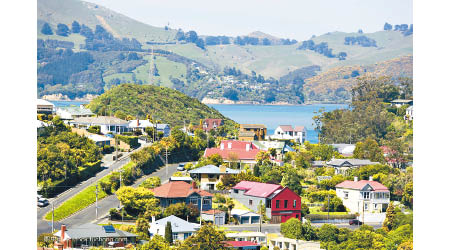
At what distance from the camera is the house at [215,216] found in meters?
28.1

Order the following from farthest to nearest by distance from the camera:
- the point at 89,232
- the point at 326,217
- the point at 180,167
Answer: the point at 180,167 < the point at 326,217 < the point at 89,232

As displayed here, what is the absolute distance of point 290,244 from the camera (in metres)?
24.8

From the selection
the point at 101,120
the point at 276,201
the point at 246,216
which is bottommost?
the point at 246,216

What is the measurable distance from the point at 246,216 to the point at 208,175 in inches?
242

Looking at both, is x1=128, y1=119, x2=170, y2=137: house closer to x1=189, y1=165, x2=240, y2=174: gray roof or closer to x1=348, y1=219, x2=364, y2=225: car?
x1=189, y1=165, x2=240, y2=174: gray roof

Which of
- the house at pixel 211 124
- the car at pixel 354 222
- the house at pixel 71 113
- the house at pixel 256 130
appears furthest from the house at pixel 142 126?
the car at pixel 354 222

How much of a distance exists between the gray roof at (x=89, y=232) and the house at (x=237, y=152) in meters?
15.8

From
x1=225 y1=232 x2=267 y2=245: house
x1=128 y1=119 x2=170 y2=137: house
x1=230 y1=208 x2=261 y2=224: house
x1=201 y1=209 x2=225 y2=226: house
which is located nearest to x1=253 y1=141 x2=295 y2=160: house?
x1=128 y1=119 x2=170 y2=137: house

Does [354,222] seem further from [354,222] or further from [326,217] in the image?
[326,217]

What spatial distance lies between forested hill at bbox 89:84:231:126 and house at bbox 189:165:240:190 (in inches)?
996

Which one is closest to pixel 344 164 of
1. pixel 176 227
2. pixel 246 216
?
pixel 246 216

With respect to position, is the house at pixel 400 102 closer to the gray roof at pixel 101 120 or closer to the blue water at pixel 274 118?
the blue water at pixel 274 118

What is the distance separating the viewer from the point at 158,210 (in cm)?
2811

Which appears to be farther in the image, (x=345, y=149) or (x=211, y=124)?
(x=211, y=124)
